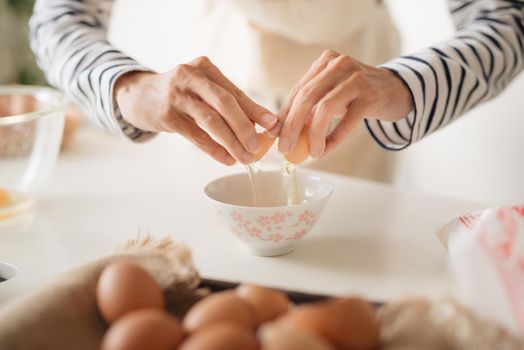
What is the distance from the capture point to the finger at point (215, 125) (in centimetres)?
77

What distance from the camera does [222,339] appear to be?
1.42 ft

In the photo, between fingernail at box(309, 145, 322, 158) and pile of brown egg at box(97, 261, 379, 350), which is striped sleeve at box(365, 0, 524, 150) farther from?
pile of brown egg at box(97, 261, 379, 350)

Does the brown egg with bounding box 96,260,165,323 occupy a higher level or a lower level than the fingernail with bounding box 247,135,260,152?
lower

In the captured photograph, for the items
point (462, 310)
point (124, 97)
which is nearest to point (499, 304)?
point (462, 310)

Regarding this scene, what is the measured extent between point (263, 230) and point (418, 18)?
44.0 inches

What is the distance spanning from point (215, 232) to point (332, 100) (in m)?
0.26

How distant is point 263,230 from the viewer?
770 mm

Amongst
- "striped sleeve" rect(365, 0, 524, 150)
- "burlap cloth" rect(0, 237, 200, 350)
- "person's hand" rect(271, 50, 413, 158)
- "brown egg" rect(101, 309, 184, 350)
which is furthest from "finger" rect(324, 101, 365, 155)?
"brown egg" rect(101, 309, 184, 350)

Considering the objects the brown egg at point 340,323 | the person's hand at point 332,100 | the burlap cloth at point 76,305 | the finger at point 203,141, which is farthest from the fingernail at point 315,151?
the brown egg at point 340,323

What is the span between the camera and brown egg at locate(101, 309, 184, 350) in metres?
0.46

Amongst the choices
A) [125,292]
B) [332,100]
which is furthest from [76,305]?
[332,100]

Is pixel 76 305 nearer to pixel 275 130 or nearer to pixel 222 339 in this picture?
pixel 222 339

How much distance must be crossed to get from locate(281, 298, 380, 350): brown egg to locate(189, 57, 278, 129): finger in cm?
36

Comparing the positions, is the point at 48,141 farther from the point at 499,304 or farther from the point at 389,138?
the point at 499,304
